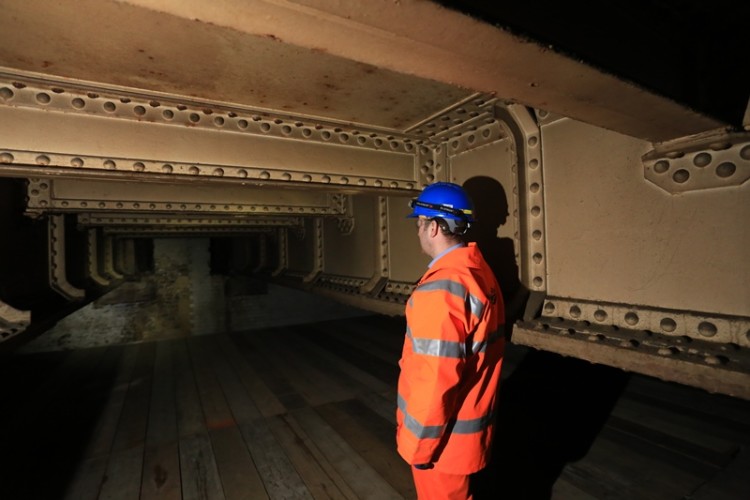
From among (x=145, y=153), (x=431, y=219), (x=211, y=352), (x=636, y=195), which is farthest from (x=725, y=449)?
(x=211, y=352)

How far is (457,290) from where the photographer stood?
1564mm

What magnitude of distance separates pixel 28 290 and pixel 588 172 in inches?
239

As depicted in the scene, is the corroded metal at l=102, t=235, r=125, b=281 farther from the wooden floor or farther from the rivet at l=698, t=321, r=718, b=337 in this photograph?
the rivet at l=698, t=321, r=718, b=337

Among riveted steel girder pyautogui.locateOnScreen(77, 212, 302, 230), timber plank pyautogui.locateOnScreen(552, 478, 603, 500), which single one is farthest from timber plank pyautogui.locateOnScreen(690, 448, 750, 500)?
riveted steel girder pyautogui.locateOnScreen(77, 212, 302, 230)

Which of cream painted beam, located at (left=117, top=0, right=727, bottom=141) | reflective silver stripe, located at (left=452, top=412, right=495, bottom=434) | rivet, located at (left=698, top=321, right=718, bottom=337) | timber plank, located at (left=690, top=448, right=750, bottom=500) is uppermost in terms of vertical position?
cream painted beam, located at (left=117, top=0, right=727, bottom=141)

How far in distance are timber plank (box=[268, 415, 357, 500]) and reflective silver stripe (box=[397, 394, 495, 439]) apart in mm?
1389

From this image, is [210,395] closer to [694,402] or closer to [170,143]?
[170,143]

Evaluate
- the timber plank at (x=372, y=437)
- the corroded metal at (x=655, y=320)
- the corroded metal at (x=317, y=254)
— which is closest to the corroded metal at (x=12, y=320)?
the timber plank at (x=372, y=437)

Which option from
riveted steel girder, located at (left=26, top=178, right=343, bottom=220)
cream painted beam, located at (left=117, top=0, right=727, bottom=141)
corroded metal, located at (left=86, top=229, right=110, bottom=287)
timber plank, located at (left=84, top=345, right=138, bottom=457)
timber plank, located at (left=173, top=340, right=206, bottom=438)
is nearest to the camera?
cream painted beam, located at (left=117, top=0, right=727, bottom=141)

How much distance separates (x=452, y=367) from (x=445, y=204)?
37.9 inches

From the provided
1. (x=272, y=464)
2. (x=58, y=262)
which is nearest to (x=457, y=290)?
(x=272, y=464)

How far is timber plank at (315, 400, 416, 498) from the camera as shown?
2.70 metres

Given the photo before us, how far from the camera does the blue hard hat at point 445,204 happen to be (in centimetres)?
196

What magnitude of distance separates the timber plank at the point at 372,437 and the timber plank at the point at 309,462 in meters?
0.33
